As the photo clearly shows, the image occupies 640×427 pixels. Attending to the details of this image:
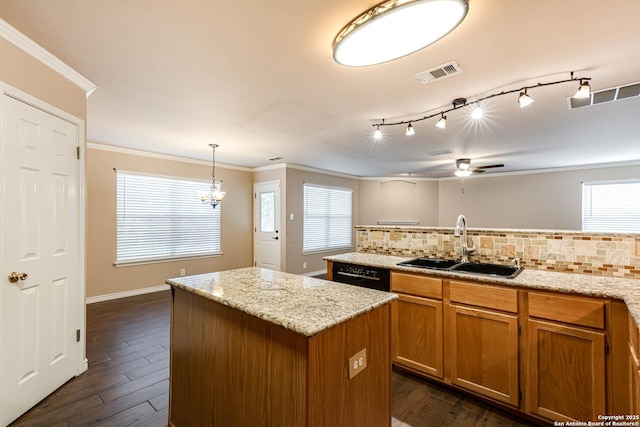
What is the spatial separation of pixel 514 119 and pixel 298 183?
3.93 m

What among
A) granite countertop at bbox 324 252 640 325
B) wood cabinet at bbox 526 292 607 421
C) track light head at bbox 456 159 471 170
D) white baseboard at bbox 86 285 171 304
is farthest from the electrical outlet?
white baseboard at bbox 86 285 171 304

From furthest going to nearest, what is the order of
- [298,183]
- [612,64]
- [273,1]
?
1. [298,183]
2. [612,64]
3. [273,1]

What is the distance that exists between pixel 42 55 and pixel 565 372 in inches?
160

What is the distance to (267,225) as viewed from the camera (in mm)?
6234

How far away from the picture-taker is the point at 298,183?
6.12m

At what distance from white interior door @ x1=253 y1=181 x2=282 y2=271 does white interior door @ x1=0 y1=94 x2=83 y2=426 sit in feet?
12.3

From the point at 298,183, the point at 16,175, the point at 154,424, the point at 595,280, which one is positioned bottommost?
the point at 154,424

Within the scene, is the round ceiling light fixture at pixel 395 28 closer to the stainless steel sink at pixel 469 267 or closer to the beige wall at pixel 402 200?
the stainless steel sink at pixel 469 267

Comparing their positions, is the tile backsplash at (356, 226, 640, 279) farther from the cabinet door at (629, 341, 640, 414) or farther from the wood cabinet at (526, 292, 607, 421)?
the cabinet door at (629, 341, 640, 414)

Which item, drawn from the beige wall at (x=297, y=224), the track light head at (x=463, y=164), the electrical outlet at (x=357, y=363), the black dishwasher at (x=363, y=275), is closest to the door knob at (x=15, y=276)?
the electrical outlet at (x=357, y=363)

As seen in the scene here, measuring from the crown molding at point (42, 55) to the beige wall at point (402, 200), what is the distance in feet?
20.5

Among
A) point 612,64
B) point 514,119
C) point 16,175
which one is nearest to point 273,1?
point 16,175

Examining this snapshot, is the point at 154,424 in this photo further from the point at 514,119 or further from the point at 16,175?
the point at 514,119

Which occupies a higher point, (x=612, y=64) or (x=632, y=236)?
(x=612, y=64)
